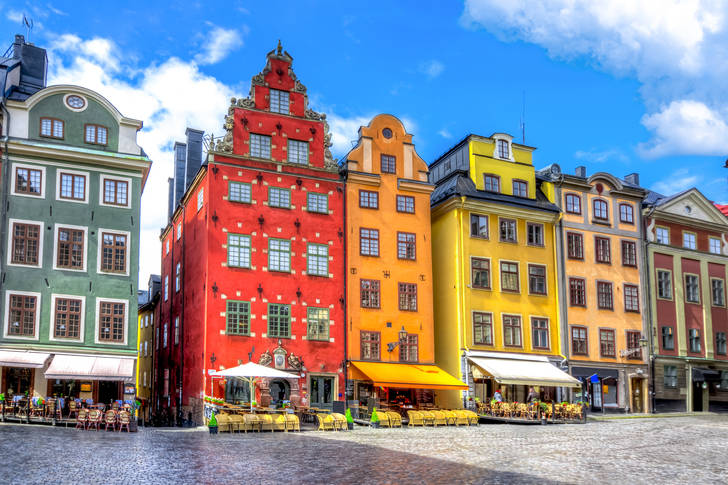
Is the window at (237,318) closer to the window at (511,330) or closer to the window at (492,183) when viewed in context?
the window at (511,330)

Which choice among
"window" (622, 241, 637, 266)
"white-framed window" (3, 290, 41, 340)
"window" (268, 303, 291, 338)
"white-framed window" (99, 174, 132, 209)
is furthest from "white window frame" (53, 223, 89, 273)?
"window" (622, 241, 637, 266)

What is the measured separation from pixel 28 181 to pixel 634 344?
111 feet

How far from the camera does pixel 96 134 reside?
35.8m

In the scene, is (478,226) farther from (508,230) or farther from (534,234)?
(534,234)

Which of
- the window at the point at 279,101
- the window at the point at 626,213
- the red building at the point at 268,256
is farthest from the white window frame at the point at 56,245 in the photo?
the window at the point at 626,213

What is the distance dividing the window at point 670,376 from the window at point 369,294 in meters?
19.1

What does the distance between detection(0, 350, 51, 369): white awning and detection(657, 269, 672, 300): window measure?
114 feet

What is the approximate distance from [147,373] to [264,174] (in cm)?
2143

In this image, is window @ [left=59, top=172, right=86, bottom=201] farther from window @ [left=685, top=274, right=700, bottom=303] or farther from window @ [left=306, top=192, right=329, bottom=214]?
window @ [left=685, top=274, right=700, bottom=303]

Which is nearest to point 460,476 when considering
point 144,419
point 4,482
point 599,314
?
point 4,482

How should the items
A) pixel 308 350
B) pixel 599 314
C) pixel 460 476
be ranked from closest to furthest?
1. pixel 460 476
2. pixel 308 350
3. pixel 599 314

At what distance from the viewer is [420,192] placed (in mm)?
42906

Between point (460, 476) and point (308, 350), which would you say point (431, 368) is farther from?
point (460, 476)

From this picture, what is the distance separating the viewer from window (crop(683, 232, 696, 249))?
50.5 metres
